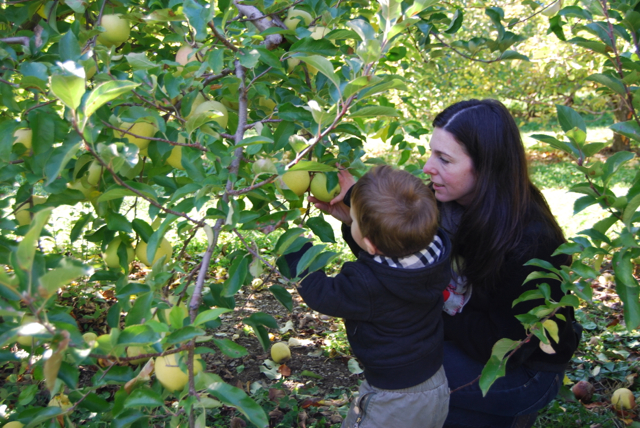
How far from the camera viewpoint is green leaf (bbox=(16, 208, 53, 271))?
0.68 m

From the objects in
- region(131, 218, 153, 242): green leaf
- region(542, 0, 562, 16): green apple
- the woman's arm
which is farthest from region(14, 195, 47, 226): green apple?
region(542, 0, 562, 16): green apple

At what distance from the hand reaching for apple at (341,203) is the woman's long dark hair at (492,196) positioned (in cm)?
35

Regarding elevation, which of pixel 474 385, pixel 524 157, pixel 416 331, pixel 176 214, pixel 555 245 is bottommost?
pixel 474 385

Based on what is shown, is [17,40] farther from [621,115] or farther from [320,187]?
[621,115]

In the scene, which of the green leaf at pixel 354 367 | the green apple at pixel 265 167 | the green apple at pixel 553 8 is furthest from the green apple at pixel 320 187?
the green leaf at pixel 354 367

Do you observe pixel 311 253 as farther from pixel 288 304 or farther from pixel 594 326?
pixel 594 326

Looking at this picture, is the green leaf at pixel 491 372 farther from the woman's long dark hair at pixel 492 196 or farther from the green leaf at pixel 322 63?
the green leaf at pixel 322 63

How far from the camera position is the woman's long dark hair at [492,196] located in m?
1.58

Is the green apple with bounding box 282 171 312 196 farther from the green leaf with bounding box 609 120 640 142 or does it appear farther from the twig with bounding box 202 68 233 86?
the green leaf with bounding box 609 120 640 142

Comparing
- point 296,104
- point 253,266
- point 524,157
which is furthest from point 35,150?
point 524,157

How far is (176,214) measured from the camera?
1079 millimetres

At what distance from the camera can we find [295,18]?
157 centimetres

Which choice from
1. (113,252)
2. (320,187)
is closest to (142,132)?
(113,252)

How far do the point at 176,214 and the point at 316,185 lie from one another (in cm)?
47
